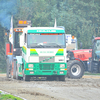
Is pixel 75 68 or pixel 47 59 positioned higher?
pixel 47 59

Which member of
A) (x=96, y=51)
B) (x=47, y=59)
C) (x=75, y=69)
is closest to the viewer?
(x=47, y=59)

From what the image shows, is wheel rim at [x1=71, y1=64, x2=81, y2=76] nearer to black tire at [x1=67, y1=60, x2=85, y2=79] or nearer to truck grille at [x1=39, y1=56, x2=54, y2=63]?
black tire at [x1=67, y1=60, x2=85, y2=79]

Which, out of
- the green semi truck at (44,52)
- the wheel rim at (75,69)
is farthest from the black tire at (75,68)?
the green semi truck at (44,52)

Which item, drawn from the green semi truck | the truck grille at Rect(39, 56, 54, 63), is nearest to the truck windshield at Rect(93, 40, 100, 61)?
the green semi truck

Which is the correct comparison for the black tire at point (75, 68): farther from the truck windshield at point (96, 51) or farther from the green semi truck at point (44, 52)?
the green semi truck at point (44, 52)

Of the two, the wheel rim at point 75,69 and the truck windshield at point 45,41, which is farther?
the wheel rim at point 75,69

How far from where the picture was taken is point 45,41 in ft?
58.4

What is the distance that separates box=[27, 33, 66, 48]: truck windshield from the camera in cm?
1761

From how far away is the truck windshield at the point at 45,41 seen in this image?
17609mm

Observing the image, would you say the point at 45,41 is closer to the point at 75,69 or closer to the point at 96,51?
the point at 75,69

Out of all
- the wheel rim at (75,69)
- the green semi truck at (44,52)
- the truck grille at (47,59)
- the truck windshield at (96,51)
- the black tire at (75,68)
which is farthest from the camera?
the truck windshield at (96,51)

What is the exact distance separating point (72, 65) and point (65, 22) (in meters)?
20.7

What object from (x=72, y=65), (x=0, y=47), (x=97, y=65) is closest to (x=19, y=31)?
(x=72, y=65)

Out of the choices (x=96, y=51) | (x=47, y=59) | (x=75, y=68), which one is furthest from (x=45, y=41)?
(x=96, y=51)
